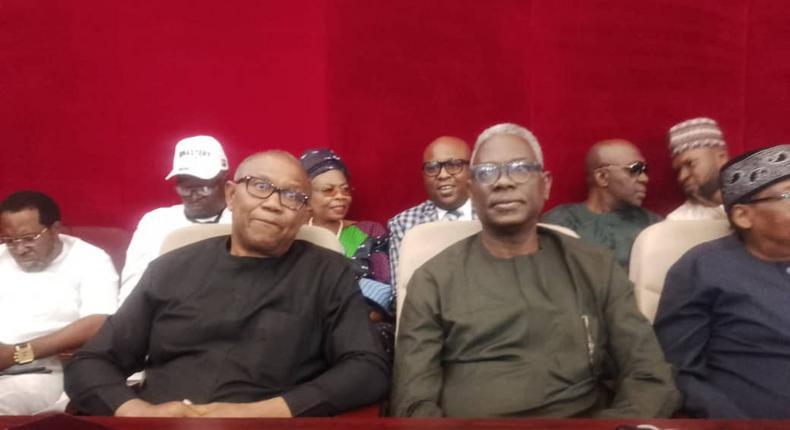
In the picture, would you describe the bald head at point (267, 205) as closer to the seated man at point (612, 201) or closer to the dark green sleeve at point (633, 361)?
the dark green sleeve at point (633, 361)

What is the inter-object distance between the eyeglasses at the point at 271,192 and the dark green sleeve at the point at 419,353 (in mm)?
413

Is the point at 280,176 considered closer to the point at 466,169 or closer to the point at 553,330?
the point at 553,330

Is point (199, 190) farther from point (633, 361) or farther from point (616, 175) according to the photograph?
point (633, 361)

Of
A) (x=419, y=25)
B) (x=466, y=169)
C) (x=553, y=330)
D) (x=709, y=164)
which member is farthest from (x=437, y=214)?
(x=553, y=330)

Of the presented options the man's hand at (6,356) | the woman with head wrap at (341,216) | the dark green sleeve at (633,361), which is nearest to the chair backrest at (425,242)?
the dark green sleeve at (633,361)

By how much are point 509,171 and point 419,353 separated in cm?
59

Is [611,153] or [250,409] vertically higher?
[611,153]

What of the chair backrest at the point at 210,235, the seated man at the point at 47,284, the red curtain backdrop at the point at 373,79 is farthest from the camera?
the red curtain backdrop at the point at 373,79

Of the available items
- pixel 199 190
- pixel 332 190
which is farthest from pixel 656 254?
pixel 199 190

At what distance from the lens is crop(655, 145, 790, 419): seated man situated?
214cm

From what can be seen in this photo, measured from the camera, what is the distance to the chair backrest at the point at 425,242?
2424 mm

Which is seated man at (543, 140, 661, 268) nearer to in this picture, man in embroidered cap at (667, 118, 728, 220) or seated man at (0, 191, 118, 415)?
man in embroidered cap at (667, 118, 728, 220)

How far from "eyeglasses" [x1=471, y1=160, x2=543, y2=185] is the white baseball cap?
1502 mm

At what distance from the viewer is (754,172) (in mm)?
2256
